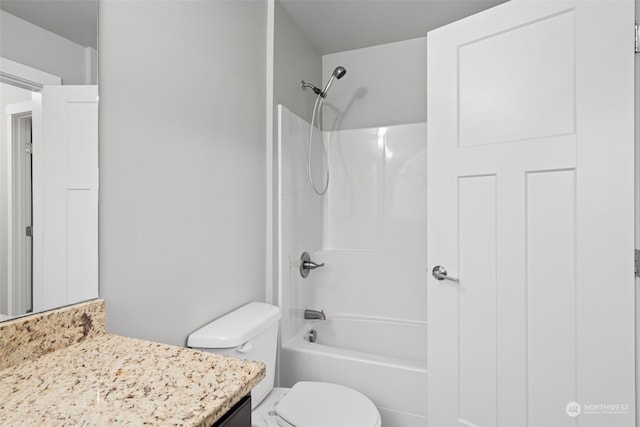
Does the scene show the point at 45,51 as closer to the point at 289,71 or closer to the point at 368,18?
the point at 289,71

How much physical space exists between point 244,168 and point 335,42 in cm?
141

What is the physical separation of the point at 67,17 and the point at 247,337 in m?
1.14

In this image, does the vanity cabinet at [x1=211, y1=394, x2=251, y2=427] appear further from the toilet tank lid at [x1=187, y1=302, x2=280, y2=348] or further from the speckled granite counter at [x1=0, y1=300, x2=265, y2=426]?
the toilet tank lid at [x1=187, y1=302, x2=280, y2=348]

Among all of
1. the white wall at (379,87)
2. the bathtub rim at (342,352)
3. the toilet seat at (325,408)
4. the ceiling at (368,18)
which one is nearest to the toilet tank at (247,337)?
the toilet seat at (325,408)

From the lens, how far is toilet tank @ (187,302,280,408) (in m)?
1.24

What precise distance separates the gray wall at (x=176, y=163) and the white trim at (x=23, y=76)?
0.14m

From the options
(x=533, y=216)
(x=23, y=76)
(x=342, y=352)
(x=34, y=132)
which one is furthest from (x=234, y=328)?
(x=533, y=216)

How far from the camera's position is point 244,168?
1649 millimetres

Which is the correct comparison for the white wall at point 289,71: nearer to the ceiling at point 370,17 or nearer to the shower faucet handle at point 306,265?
the ceiling at point 370,17

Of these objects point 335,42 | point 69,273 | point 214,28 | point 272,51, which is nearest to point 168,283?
point 69,273

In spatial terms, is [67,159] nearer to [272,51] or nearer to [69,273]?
[69,273]

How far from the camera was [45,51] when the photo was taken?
2.83ft

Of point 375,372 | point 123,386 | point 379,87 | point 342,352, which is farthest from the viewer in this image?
point 379,87

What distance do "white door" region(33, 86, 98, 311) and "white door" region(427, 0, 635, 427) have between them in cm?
131
